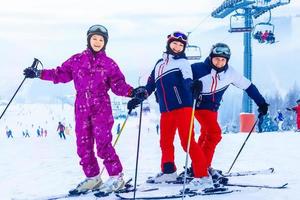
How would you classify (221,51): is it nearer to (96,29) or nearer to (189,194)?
(96,29)

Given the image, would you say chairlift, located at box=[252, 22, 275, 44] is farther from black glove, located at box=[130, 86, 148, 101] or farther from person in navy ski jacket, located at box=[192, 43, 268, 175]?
black glove, located at box=[130, 86, 148, 101]

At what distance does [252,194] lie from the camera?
463cm

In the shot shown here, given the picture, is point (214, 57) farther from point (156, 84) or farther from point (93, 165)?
point (93, 165)

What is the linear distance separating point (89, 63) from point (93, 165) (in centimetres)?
96

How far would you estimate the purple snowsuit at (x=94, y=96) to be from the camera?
4.73 metres

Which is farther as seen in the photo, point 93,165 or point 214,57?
point 214,57

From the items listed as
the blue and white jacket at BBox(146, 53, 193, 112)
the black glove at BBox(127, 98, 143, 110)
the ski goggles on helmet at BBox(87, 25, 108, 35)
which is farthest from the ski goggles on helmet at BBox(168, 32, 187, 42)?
the black glove at BBox(127, 98, 143, 110)

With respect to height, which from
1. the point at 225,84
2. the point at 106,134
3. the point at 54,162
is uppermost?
the point at 225,84

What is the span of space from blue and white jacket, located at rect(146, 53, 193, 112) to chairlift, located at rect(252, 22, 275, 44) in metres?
18.3

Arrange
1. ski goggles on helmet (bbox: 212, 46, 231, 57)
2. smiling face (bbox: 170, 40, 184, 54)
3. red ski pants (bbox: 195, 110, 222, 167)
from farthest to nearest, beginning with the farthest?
red ski pants (bbox: 195, 110, 222, 167) < ski goggles on helmet (bbox: 212, 46, 231, 57) < smiling face (bbox: 170, 40, 184, 54)

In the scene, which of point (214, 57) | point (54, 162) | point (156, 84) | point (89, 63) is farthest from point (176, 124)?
point (54, 162)

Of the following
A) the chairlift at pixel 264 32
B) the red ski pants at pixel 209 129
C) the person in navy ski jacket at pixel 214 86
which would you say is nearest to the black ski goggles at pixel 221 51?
the person in navy ski jacket at pixel 214 86

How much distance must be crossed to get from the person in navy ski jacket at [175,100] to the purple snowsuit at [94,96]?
242 mm

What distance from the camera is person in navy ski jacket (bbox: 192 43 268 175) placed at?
17.6ft
